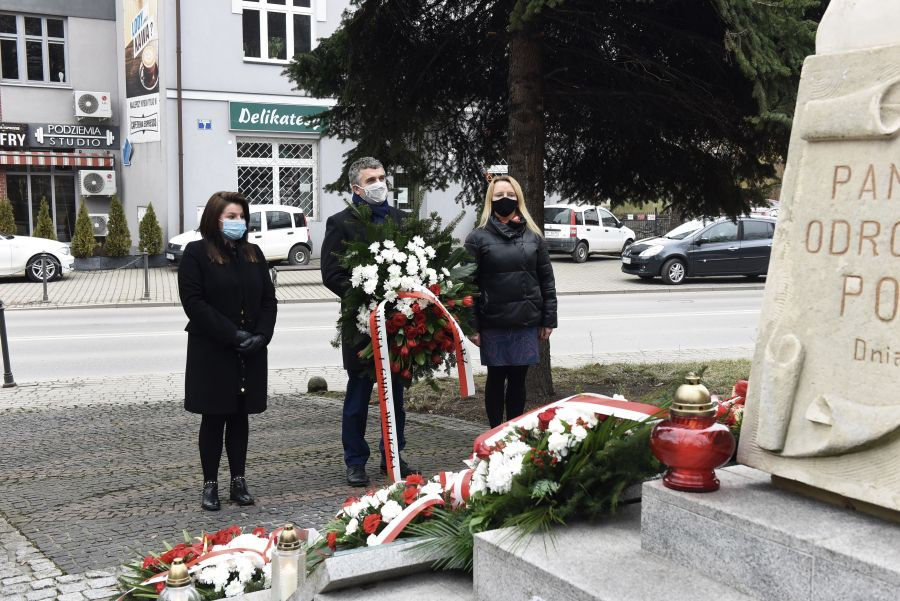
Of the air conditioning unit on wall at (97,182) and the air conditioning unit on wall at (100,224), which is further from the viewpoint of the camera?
the air conditioning unit on wall at (97,182)

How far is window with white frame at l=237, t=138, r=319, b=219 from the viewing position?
27656 mm

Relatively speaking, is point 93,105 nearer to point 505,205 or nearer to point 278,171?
point 278,171

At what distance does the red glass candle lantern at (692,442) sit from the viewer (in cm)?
321

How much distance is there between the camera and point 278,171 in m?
28.0

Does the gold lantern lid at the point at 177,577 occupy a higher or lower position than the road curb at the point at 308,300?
higher

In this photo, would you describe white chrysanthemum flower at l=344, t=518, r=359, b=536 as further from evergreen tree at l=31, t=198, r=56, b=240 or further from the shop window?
the shop window

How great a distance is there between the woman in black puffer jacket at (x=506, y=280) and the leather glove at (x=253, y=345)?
1401 millimetres

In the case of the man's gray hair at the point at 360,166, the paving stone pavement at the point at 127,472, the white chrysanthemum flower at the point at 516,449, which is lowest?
the paving stone pavement at the point at 127,472

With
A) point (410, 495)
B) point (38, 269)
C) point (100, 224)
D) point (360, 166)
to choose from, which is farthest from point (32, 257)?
point (410, 495)

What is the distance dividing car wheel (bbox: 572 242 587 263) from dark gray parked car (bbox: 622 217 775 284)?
16.9 ft

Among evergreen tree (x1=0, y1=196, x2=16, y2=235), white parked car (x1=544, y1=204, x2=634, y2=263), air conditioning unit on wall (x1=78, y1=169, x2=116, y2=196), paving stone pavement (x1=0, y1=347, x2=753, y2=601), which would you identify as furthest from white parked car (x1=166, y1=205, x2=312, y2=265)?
paving stone pavement (x1=0, y1=347, x2=753, y2=601)

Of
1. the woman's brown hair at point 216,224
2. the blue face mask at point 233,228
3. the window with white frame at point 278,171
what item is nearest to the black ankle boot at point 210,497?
the woman's brown hair at point 216,224

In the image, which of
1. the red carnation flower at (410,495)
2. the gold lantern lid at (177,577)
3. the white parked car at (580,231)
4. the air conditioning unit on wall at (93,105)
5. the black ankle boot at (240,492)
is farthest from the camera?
the white parked car at (580,231)

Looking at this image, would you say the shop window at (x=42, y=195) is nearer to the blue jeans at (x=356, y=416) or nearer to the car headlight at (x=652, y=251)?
the car headlight at (x=652, y=251)
